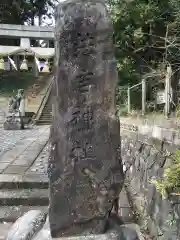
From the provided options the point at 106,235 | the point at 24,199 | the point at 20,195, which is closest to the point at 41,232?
the point at 106,235

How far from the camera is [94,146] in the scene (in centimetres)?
258

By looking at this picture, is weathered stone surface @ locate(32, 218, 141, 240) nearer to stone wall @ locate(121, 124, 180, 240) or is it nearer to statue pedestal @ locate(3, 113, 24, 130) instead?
stone wall @ locate(121, 124, 180, 240)

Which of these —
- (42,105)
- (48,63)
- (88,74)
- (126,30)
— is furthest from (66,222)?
(48,63)

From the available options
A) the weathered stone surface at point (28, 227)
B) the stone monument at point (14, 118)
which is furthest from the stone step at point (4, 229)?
the stone monument at point (14, 118)

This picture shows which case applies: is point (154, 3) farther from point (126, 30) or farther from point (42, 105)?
point (42, 105)

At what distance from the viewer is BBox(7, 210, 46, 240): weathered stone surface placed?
2688 millimetres

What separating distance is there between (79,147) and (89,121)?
22 centimetres

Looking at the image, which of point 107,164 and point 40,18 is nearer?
point 107,164

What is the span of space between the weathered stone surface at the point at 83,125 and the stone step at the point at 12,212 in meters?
1.97

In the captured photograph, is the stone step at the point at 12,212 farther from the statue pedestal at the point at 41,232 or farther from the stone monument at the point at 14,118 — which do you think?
the stone monument at the point at 14,118

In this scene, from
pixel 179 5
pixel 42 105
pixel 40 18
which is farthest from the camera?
pixel 40 18

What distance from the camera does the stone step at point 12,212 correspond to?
15.1 ft

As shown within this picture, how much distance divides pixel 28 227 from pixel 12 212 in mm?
2134

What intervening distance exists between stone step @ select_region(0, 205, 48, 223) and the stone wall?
135cm
